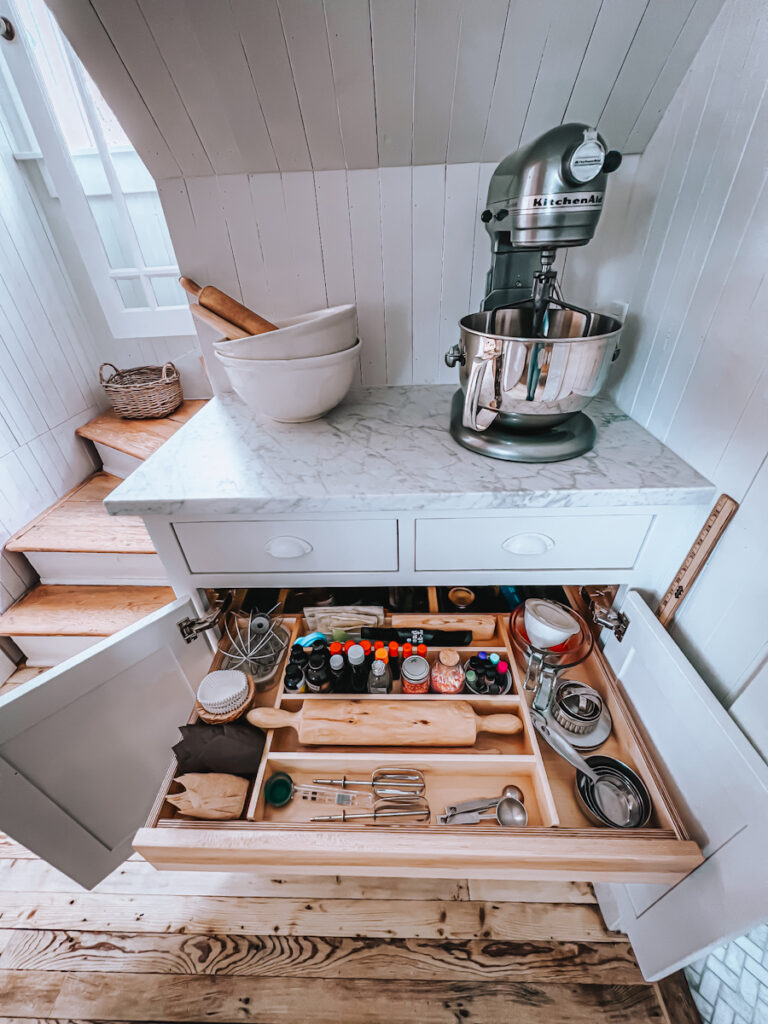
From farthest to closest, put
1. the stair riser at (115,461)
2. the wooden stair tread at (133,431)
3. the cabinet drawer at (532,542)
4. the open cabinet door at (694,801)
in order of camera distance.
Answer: the stair riser at (115,461)
the wooden stair tread at (133,431)
the cabinet drawer at (532,542)
the open cabinet door at (694,801)

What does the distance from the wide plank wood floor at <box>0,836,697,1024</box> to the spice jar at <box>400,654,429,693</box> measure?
1.93ft

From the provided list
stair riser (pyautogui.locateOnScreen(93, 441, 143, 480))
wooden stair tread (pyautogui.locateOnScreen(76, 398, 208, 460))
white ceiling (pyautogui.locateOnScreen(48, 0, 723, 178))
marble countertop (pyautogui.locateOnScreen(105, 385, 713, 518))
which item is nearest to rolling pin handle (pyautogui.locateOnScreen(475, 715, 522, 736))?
marble countertop (pyautogui.locateOnScreen(105, 385, 713, 518))

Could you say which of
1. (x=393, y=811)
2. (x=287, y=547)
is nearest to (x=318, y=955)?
(x=393, y=811)

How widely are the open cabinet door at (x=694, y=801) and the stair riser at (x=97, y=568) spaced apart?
5.28 ft

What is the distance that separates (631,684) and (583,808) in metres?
0.23

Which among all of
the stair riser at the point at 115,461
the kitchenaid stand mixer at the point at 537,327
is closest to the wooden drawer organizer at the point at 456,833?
the kitchenaid stand mixer at the point at 537,327

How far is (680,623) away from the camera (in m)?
0.74

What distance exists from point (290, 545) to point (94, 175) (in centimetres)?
216

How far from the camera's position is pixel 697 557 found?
0.69m

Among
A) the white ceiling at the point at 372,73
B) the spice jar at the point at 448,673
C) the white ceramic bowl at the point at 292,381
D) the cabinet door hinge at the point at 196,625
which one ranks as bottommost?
the spice jar at the point at 448,673

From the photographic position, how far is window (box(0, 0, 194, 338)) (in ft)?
5.24

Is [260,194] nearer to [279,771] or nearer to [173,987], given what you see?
[279,771]

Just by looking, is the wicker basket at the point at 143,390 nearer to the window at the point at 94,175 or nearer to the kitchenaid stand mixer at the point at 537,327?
the window at the point at 94,175

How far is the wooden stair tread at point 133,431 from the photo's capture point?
1866mm
